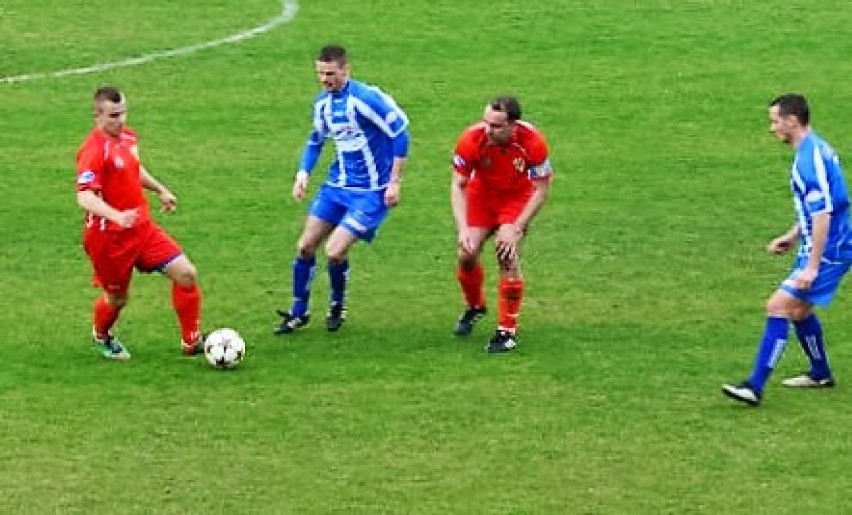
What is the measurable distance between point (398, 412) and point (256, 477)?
4.96ft

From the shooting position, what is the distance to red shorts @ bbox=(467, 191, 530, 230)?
14461 mm

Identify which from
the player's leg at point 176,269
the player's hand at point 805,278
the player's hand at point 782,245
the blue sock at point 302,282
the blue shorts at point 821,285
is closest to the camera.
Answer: the player's hand at point 805,278

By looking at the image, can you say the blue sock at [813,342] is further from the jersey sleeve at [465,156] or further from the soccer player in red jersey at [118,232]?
the soccer player in red jersey at [118,232]

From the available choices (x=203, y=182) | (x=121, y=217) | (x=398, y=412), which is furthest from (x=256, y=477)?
(x=203, y=182)

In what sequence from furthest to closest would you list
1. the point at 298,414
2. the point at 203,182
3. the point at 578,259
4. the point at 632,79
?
the point at 632,79 < the point at 203,182 < the point at 578,259 < the point at 298,414

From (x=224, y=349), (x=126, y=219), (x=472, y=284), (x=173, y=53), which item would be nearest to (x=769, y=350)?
(x=472, y=284)

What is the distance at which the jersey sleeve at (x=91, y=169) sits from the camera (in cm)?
1341

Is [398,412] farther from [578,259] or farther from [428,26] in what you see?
[428,26]

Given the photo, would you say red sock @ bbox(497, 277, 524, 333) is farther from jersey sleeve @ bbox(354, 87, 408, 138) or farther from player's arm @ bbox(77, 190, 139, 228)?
player's arm @ bbox(77, 190, 139, 228)

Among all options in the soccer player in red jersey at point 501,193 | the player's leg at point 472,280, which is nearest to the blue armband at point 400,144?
the soccer player in red jersey at point 501,193

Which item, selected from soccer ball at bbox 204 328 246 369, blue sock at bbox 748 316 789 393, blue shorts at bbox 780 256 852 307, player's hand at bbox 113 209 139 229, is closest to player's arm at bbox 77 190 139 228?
player's hand at bbox 113 209 139 229

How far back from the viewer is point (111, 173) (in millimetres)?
13578

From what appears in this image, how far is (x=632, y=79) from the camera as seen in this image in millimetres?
23078

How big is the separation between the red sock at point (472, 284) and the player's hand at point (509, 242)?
34 cm
